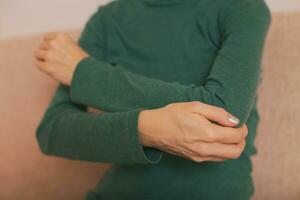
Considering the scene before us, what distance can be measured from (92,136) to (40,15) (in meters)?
0.86

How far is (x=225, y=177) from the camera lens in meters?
0.85

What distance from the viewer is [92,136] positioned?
77 centimetres

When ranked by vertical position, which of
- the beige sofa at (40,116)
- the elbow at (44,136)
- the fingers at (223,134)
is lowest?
the beige sofa at (40,116)

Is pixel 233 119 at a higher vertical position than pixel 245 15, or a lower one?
lower

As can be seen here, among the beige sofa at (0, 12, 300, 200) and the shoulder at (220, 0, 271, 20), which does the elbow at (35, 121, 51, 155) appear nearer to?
the beige sofa at (0, 12, 300, 200)

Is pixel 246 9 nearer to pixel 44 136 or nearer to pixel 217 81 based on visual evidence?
pixel 217 81

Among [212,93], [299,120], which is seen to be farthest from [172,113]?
[299,120]

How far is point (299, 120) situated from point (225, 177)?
0.29 meters

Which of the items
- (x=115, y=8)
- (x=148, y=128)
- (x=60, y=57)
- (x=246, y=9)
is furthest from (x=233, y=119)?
(x=115, y=8)

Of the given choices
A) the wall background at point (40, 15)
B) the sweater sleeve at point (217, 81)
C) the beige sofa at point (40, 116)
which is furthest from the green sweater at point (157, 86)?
the wall background at point (40, 15)

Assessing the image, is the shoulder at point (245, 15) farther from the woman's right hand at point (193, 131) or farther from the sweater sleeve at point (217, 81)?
the woman's right hand at point (193, 131)

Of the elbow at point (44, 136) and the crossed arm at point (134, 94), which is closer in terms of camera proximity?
the crossed arm at point (134, 94)

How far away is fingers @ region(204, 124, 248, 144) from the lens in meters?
0.66

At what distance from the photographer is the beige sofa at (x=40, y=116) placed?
1018 mm
